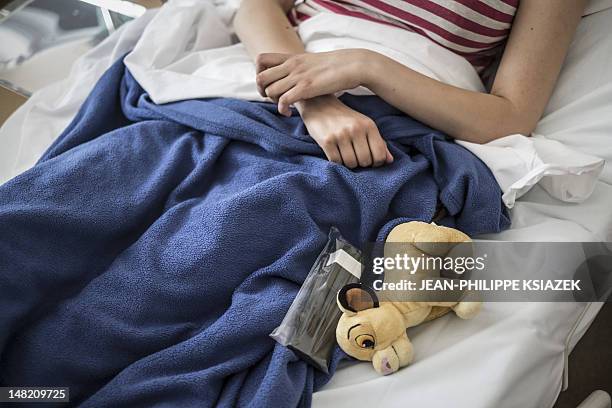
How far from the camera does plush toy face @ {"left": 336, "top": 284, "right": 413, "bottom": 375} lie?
2.18ft

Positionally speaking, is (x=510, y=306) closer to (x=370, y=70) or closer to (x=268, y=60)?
(x=370, y=70)

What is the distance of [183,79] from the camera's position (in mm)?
950

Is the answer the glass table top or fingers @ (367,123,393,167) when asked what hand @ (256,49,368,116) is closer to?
fingers @ (367,123,393,167)

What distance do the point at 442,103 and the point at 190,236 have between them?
0.41 metres

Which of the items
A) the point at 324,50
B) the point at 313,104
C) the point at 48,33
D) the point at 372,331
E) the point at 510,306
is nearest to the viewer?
the point at 372,331

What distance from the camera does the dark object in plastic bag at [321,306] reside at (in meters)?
0.69

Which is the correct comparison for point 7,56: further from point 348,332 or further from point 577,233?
point 577,233

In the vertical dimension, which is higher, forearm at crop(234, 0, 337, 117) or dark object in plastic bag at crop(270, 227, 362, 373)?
forearm at crop(234, 0, 337, 117)

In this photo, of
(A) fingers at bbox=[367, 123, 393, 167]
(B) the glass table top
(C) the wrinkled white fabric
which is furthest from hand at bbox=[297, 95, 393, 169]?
(B) the glass table top

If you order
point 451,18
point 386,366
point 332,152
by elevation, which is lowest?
point 386,366

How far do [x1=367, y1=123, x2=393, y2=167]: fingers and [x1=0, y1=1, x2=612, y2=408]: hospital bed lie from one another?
198 mm

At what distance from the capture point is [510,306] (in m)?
0.77

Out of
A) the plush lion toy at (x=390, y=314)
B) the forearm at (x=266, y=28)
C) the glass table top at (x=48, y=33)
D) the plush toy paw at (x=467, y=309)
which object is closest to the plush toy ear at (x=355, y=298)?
the plush lion toy at (x=390, y=314)


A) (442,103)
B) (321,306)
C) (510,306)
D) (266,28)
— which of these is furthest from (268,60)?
(510,306)
